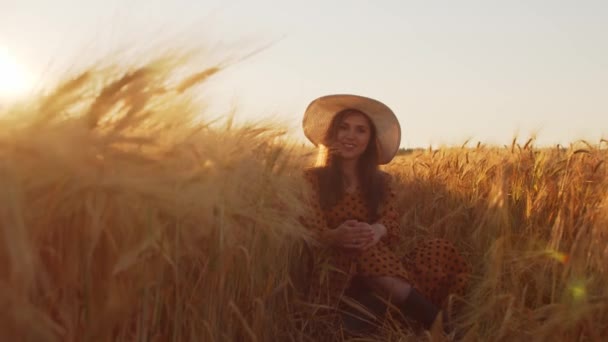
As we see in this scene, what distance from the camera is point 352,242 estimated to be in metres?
2.48

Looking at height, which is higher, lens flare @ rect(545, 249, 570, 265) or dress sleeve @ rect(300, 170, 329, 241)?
dress sleeve @ rect(300, 170, 329, 241)

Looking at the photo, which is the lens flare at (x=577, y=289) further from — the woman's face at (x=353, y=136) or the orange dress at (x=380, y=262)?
the woman's face at (x=353, y=136)

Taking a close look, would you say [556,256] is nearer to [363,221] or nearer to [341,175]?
[363,221]

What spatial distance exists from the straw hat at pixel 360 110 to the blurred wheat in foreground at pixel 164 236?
91 cm

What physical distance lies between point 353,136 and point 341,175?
0.63 ft

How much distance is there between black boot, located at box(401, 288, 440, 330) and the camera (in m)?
2.51

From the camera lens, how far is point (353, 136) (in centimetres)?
304

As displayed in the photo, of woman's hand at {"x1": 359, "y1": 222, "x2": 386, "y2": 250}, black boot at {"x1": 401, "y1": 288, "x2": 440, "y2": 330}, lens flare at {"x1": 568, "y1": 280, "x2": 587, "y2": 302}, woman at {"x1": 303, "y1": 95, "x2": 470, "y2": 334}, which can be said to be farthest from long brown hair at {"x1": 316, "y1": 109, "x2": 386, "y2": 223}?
lens flare at {"x1": 568, "y1": 280, "x2": 587, "y2": 302}

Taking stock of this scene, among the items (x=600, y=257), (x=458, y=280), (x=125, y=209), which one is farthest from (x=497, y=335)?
(x=125, y=209)

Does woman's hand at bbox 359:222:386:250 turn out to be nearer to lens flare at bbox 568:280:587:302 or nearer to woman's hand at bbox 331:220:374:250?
woman's hand at bbox 331:220:374:250

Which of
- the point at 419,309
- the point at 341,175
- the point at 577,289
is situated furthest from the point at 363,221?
the point at 577,289

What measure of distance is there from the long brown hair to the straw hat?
37mm

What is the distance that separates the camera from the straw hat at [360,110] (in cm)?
321

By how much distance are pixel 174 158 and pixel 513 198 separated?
2.12m
